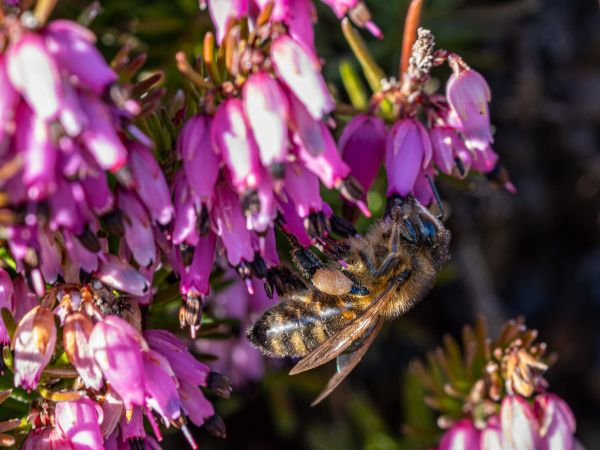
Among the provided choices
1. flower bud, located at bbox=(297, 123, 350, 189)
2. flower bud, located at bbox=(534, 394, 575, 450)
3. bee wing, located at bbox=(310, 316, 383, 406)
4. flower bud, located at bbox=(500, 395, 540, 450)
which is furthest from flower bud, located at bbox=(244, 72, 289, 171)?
flower bud, located at bbox=(534, 394, 575, 450)

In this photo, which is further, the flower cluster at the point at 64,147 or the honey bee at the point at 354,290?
the honey bee at the point at 354,290

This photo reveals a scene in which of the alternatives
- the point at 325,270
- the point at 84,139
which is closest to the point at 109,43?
the point at 325,270

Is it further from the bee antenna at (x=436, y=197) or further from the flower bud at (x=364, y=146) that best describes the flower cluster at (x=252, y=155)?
the bee antenna at (x=436, y=197)

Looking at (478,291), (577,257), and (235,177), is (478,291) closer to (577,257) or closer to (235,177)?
(577,257)

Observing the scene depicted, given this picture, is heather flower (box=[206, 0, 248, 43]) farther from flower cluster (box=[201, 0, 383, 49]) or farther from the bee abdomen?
the bee abdomen

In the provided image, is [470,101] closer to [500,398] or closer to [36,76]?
[500,398]

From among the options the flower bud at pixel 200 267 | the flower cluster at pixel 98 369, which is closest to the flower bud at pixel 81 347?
the flower cluster at pixel 98 369
